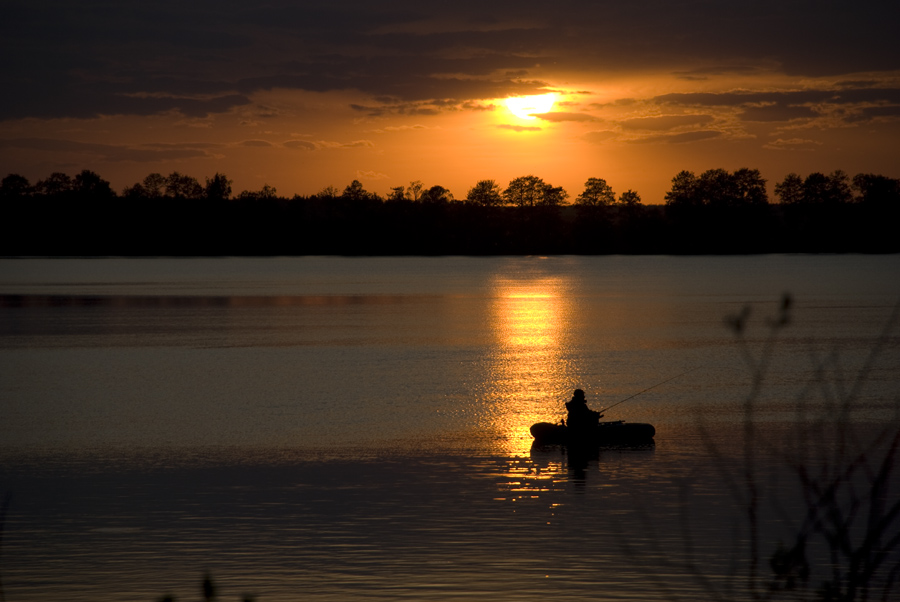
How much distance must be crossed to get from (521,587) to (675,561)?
2.97 metres

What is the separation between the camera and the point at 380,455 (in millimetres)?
24344

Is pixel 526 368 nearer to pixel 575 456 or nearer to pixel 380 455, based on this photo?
pixel 575 456

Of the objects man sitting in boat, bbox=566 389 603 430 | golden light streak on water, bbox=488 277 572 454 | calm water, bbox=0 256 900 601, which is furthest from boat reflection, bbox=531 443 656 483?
golden light streak on water, bbox=488 277 572 454

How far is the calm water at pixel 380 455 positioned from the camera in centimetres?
1506

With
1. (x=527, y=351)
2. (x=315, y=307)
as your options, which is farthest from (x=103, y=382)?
(x=315, y=307)

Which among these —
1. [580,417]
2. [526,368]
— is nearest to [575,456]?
[580,417]

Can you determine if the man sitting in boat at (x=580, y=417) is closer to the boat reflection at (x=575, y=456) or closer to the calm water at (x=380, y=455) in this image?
the boat reflection at (x=575, y=456)

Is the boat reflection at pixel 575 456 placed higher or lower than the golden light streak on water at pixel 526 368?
lower

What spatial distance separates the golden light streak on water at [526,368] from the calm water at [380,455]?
0.64ft

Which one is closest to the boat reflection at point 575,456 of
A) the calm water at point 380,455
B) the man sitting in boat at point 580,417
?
the calm water at point 380,455

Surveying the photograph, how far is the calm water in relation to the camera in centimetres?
1506

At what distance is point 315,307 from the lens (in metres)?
86.0

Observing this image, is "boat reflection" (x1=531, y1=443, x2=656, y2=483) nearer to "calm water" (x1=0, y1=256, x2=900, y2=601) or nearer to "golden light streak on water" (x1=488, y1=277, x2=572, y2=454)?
"calm water" (x1=0, y1=256, x2=900, y2=601)

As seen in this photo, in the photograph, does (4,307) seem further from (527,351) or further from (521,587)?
(521,587)
